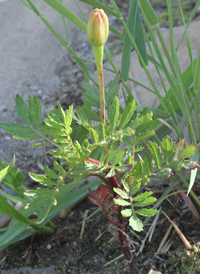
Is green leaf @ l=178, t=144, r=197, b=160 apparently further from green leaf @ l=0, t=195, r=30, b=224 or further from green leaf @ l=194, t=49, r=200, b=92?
green leaf @ l=0, t=195, r=30, b=224

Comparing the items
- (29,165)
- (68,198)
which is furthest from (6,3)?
(68,198)

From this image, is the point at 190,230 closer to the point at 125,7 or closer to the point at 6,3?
the point at 125,7

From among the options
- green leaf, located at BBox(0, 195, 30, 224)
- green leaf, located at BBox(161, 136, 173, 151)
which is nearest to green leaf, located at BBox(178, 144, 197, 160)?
green leaf, located at BBox(161, 136, 173, 151)

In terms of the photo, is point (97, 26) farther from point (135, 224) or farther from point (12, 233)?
point (12, 233)

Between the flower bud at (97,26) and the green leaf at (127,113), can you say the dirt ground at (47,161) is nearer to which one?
the green leaf at (127,113)

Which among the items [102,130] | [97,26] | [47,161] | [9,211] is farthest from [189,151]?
[47,161]
